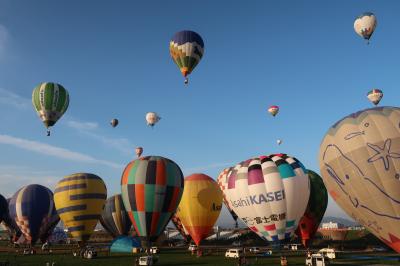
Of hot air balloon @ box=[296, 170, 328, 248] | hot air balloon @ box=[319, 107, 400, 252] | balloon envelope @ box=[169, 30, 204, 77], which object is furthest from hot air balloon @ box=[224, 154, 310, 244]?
balloon envelope @ box=[169, 30, 204, 77]

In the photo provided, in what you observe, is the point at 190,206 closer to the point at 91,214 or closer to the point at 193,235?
the point at 193,235

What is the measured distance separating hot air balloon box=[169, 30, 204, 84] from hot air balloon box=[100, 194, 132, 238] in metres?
22.8

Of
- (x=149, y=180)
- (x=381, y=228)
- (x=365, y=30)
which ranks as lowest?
(x=381, y=228)

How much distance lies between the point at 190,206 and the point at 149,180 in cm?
1172

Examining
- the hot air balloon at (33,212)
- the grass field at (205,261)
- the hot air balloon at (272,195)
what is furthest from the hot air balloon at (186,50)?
the hot air balloon at (33,212)

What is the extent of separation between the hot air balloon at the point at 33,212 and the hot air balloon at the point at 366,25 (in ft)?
144

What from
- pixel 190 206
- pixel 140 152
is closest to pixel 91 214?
pixel 190 206

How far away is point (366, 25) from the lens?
49344mm

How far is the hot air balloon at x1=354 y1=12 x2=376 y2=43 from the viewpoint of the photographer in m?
49.3

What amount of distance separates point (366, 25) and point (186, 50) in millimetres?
23300

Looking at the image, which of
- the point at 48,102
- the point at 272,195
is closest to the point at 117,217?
the point at 48,102

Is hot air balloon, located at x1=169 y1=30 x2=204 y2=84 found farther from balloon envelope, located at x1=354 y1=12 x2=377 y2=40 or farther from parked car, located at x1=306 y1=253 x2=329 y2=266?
parked car, located at x1=306 y1=253 x2=329 y2=266

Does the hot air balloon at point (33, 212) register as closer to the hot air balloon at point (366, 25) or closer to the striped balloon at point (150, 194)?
the striped balloon at point (150, 194)

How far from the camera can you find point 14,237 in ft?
191
